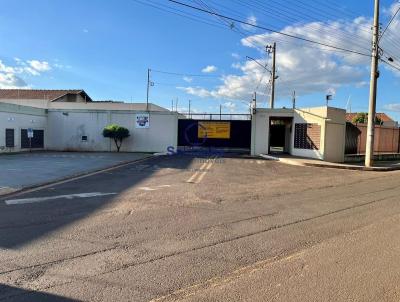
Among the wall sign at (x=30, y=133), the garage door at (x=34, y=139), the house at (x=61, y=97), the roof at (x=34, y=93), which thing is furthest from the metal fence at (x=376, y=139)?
the roof at (x=34, y=93)

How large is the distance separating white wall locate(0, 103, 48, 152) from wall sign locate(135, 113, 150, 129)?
7.54 meters

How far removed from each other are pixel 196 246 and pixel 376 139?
26773 millimetres

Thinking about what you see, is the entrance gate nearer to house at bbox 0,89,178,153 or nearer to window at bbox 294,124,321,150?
house at bbox 0,89,178,153

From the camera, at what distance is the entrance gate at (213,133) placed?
3178 cm

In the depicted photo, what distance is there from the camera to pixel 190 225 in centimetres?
736

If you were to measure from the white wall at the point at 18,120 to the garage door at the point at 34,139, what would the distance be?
317 millimetres

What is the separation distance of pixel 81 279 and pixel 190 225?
9.79 ft

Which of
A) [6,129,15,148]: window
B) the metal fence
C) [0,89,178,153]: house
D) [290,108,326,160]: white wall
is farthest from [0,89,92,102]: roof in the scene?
the metal fence

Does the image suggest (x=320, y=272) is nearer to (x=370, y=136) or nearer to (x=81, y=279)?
(x=81, y=279)

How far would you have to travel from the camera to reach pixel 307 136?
88.8 feet

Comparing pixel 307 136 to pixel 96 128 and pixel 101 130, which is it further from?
pixel 96 128

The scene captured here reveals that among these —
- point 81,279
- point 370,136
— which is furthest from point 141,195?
point 370,136

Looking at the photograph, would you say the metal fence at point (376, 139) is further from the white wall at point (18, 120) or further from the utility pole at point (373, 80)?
the white wall at point (18, 120)

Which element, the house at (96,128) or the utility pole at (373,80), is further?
the house at (96,128)
